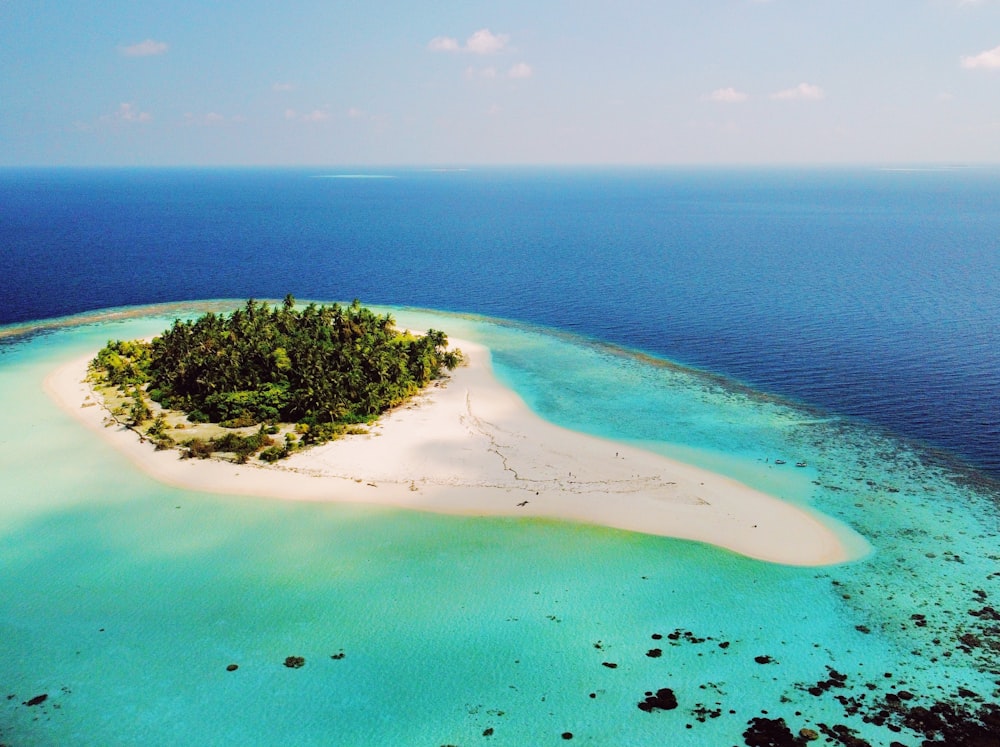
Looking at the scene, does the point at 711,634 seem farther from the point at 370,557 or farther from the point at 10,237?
the point at 10,237

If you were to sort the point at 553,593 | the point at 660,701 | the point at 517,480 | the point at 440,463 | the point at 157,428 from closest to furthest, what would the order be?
the point at 660,701 → the point at 553,593 → the point at 517,480 → the point at 440,463 → the point at 157,428

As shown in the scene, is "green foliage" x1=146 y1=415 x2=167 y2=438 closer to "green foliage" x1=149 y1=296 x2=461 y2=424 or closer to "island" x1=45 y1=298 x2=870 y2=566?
"island" x1=45 y1=298 x2=870 y2=566

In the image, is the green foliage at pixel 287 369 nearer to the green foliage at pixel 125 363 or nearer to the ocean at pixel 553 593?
the green foliage at pixel 125 363

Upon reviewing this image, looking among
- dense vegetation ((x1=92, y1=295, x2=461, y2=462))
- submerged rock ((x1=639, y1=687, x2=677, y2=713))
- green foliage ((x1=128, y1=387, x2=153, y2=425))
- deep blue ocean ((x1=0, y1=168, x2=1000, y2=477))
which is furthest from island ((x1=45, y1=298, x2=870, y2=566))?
deep blue ocean ((x1=0, y1=168, x2=1000, y2=477))

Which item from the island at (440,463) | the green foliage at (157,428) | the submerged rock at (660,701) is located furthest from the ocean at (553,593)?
the green foliage at (157,428)

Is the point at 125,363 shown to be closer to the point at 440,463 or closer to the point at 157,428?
the point at 157,428

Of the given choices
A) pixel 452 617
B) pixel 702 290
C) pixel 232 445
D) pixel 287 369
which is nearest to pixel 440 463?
pixel 232 445
